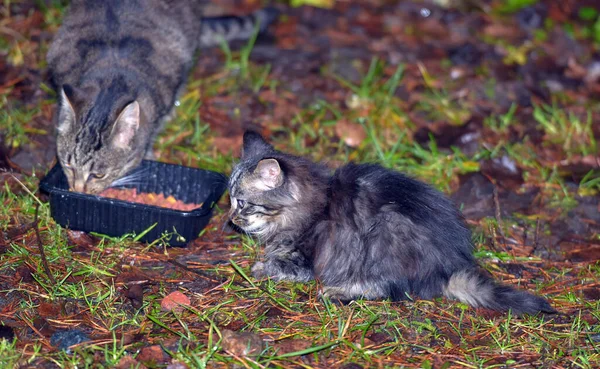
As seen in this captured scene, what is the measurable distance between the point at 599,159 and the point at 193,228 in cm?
386

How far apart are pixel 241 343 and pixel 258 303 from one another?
60 centimetres

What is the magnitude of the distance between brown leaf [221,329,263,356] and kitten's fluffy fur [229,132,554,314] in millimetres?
729

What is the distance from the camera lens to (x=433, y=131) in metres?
7.20

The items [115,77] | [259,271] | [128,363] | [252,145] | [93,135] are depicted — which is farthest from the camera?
[115,77]

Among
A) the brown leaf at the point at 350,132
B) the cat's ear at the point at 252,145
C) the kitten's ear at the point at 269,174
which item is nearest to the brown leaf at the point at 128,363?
the kitten's ear at the point at 269,174

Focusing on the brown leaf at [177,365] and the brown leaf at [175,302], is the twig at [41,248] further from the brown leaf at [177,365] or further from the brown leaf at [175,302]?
the brown leaf at [177,365]

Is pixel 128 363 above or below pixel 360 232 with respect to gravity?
below

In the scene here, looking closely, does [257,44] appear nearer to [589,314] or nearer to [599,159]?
[599,159]

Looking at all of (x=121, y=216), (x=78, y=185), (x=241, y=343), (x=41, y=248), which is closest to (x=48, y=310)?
(x=41, y=248)

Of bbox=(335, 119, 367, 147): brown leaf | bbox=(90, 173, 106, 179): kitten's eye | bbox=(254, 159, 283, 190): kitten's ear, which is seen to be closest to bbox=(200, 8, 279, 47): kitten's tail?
bbox=(335, 119, 367, 147): brown leaf

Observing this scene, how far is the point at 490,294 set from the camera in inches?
190

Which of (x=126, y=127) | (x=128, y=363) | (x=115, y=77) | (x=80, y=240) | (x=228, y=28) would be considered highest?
(x=228, y=28)

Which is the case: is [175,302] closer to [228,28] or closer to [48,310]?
[48,310]

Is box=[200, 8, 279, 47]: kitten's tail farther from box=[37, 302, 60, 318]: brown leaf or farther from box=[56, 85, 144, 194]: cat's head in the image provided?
box=[37, 302, 60, 318]: brown leaf
